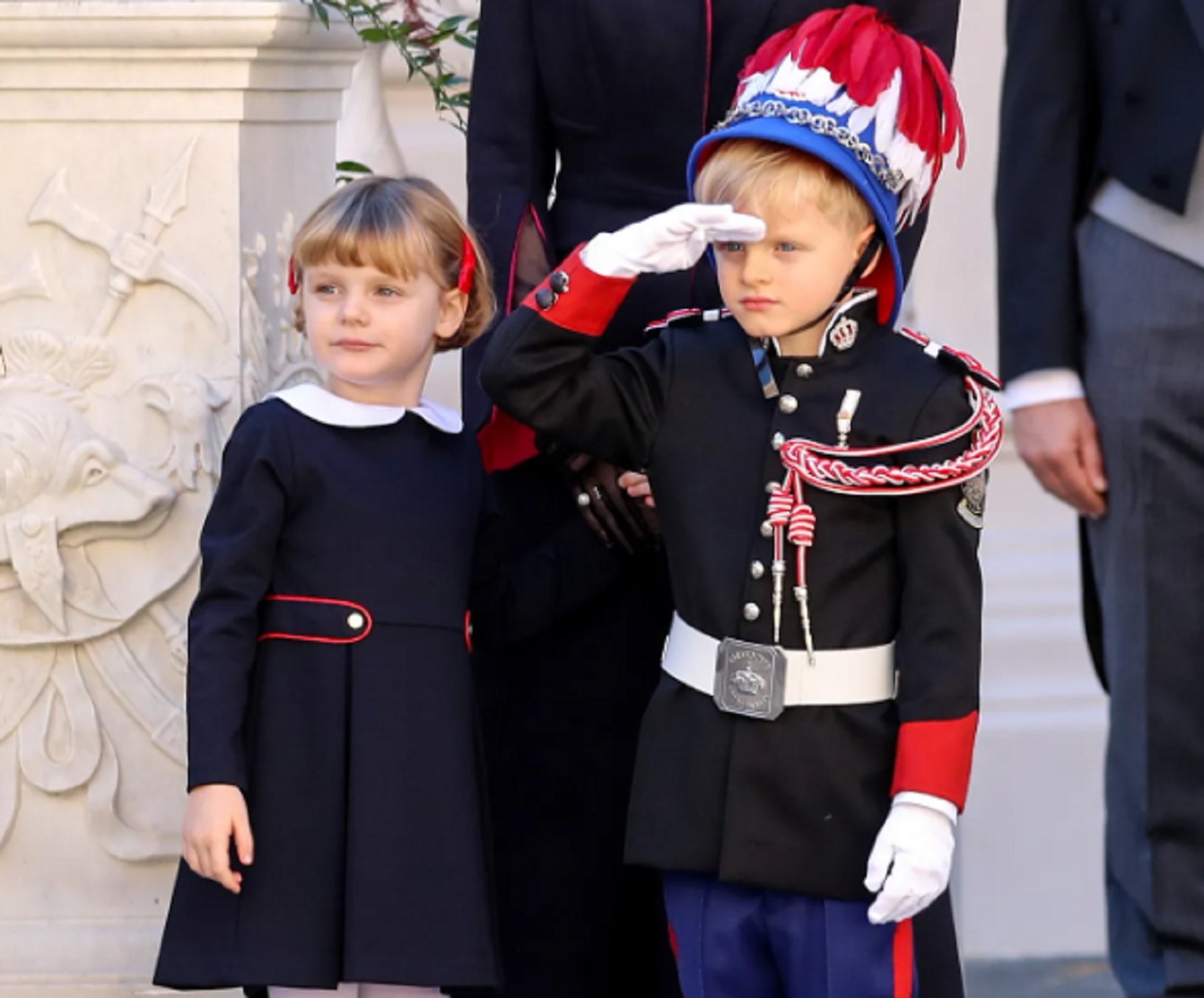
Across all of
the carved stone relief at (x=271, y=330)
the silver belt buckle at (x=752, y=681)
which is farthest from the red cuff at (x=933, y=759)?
the carved stone relief at (x=271, y=330)

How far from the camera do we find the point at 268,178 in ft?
12.1

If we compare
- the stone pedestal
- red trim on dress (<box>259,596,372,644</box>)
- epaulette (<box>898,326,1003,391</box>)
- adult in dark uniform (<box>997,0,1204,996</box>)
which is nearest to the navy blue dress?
red trim on dress (<box>259,596,372,644</box>)

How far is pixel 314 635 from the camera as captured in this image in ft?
10.4

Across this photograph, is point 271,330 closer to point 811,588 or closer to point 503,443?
point 503,443

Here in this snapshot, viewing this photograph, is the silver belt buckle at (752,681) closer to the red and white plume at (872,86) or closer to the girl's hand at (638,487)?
the girl's hand at (638,487)

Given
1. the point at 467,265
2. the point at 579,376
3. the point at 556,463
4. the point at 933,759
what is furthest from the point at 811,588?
the point at 467,265

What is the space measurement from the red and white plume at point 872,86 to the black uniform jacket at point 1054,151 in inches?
3.4

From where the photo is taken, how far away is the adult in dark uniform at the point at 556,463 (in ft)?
10.9

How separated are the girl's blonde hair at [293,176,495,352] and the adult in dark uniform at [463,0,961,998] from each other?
0.09 meters

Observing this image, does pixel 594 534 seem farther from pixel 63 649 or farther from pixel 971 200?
pixel 971 200

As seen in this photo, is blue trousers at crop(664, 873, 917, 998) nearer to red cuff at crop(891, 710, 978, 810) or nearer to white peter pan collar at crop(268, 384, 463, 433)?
red cuff at crop(891, 710, 978, 810)

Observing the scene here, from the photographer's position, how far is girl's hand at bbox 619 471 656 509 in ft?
10.6

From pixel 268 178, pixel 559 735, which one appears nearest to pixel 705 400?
pixel 559 735

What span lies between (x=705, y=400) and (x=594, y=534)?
36 centimetres
